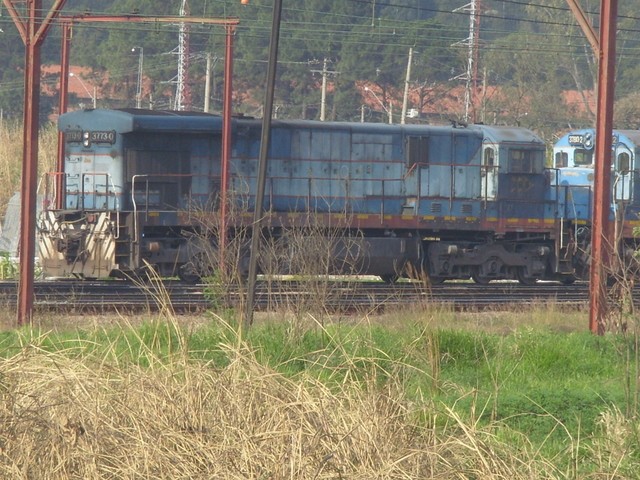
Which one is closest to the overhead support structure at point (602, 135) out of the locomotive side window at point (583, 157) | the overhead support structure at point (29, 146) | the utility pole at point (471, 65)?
the overhead support structure at point (29, 146)

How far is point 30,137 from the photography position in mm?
12695

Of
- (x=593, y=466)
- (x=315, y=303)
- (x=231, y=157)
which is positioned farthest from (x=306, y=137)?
(x=593, y=466)

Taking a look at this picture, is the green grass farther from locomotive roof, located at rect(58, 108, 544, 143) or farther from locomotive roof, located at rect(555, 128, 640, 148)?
locomotive roof, located at rect(555, 128, 640, 148)

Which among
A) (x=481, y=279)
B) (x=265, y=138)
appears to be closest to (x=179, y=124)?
(x=481, y=279)

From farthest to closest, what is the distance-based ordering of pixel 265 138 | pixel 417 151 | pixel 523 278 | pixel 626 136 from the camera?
pixel 626 136 < pixel 523 278 < pixel 417 151 < pixel 265 138

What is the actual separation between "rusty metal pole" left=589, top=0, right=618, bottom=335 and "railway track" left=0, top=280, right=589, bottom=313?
2005 mm

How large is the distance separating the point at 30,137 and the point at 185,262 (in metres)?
6.49

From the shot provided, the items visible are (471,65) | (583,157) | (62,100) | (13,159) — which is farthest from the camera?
(471,65)

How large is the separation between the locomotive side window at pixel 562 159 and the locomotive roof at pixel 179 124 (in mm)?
1871

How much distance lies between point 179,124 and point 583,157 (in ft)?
28.7

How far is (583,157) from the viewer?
22.5 metres

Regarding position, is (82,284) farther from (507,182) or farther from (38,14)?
(507,182)

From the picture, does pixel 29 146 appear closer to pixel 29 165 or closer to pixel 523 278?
pixel 29 165

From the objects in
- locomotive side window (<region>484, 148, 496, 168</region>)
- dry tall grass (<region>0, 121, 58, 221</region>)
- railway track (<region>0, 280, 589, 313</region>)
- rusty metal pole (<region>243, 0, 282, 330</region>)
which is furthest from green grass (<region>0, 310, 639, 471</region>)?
dry tall grass (<region>0, 121, 58, 221</region>)
